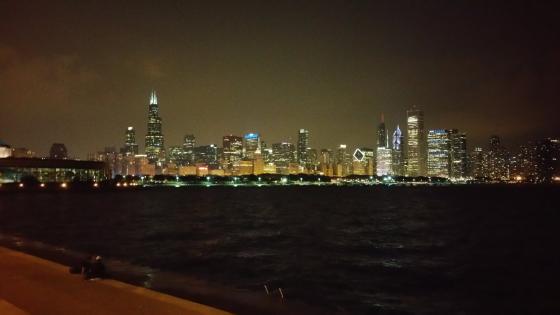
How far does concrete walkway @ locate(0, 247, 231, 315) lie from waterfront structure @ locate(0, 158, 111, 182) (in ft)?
566

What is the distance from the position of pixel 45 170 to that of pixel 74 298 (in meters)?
184

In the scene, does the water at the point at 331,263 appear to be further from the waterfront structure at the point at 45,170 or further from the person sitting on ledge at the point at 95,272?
the waterfront structure at the point at 45,170

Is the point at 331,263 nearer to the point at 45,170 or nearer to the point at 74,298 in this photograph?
the point at 74,298

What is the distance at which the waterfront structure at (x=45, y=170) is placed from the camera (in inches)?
6658

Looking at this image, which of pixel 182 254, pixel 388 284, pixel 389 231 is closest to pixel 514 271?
pixel 388 284

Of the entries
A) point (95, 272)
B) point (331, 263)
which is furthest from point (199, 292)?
point (331, 263)

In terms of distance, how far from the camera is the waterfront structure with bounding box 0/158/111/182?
169125mm

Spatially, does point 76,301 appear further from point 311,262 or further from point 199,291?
point 311,262

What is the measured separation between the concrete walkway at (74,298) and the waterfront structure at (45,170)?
173 m

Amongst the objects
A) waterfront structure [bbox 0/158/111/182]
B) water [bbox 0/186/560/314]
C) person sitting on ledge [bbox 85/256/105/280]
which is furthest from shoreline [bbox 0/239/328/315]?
waterfront structure [bbox 0/158/111/182]

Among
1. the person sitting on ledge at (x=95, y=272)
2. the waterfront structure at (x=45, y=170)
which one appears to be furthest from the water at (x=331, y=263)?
the waterfront structure at (x=45, y=170)

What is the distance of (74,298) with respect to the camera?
11.4 meters

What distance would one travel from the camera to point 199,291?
49.0 feet

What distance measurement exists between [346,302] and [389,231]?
33.6 m
